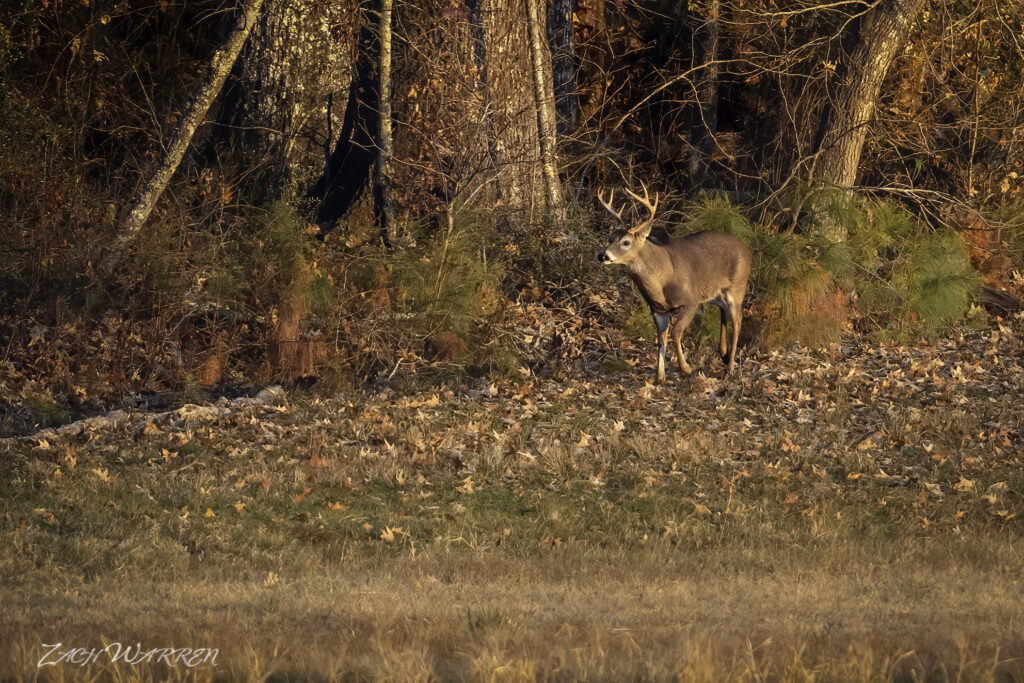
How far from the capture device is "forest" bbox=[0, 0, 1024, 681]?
779 centimetres

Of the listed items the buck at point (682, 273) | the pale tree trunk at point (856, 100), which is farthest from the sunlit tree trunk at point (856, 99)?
the buck at point (682, 273)

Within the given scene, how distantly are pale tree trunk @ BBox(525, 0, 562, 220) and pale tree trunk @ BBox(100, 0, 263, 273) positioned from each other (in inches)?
136

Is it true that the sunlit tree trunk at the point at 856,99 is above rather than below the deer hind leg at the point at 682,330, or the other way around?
above

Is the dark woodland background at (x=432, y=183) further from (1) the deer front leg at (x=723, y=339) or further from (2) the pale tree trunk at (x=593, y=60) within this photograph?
(1) the deer front leg at (x=723, y=339)

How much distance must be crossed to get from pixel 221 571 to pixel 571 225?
904 cm

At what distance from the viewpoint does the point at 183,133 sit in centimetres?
1616

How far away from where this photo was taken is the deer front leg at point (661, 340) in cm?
1419

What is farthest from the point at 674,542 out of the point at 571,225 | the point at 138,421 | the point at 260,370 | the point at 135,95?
the point at 135,95

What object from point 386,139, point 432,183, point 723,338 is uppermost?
point 386,139

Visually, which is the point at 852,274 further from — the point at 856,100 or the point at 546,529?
the point at 546,529

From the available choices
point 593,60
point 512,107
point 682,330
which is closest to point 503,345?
point 682,330

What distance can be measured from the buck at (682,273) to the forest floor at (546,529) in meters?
0.54

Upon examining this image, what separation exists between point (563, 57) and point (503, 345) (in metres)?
5.54

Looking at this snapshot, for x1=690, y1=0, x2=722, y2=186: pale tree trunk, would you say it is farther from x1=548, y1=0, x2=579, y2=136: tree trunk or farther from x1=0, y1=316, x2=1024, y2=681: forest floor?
x1=0, y1=316, x2=1024, y2=681: forest floor
